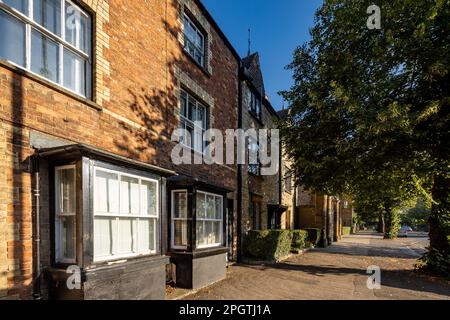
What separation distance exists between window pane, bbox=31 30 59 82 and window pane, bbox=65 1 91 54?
1.57 ft

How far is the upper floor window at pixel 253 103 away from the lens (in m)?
15.4

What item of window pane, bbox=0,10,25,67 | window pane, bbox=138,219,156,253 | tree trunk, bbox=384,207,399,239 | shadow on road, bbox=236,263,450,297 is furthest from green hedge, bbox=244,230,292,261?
tree trunk, bbox=384,207,399,239

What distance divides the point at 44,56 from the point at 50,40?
34cm

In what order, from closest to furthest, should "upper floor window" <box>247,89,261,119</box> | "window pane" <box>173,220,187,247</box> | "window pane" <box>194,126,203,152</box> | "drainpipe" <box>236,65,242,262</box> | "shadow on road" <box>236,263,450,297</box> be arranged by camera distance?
"window pane" <box>173,220,187,247</box> < "shadow on road" <box>236,263,450,297</box> < "window pane" <box>194,126,203,152</box> < "drainpipe" <box>236,65,242,262</box> < "upper floor window" <box>247,89,261,119</box>

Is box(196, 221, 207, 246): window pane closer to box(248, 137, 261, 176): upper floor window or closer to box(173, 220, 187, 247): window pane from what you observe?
box(173, 220, 187, 247): window pane

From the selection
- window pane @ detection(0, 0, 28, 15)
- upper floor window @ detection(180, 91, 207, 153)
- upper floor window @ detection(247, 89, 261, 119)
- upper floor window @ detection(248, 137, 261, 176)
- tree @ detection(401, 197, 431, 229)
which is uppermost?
upper floor window @ detection(247, 89, 261, 119)

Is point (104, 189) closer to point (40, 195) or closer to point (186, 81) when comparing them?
point (40, 195)

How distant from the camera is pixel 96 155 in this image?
17.3 ft

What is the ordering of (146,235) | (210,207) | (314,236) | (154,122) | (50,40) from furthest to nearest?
(314,236)
(210,207)
(154,122)
(146,235)
(50,40)

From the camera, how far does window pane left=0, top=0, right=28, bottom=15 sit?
16.1ft

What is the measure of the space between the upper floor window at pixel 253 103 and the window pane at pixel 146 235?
30.9 ft

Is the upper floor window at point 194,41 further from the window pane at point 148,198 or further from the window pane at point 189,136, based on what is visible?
the window pane at point 148,198

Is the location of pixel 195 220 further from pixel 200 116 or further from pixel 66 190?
pixel 200 116

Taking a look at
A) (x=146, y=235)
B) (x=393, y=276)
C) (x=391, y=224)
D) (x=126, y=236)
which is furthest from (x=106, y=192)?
(x=391, y=224)
